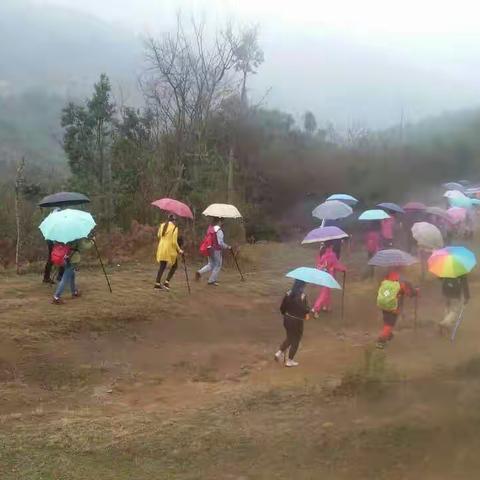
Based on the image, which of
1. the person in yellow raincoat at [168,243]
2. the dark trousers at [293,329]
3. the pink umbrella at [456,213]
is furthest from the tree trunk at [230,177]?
the dark trousers at [293,329]

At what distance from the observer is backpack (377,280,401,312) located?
27.5 ft

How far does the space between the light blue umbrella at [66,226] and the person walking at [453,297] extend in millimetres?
5463

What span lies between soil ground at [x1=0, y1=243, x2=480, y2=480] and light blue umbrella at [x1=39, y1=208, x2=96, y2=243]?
45.8 inches

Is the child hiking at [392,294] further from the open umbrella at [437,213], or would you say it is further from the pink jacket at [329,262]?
the open umbrella at [437,213]

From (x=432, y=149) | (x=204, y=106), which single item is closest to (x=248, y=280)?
(x=432, y=149)

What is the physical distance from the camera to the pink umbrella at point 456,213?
1488cm

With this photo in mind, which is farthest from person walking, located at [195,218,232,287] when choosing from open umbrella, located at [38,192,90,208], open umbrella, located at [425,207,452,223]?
open umbrella, located at [425,207,452,223]

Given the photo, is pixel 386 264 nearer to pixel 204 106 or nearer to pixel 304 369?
pixel 304 369

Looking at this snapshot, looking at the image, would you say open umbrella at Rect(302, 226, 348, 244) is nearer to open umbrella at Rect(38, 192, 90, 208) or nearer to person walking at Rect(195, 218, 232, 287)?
person walking at Rect(195, 218, 232, 287)

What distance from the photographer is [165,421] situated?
19.8ft

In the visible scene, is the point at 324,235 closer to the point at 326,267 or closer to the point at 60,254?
the point at 326,267

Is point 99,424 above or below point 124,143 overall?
below

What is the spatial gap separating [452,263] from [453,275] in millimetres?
168

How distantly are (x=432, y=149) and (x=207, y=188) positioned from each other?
7404mm
